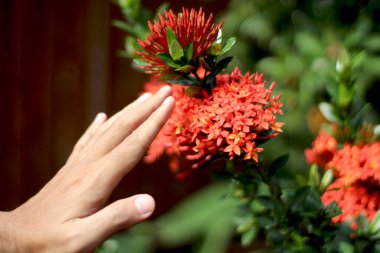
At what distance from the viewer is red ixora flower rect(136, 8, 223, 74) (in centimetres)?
77

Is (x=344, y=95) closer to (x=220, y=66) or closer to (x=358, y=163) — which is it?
(x=358, y=163)

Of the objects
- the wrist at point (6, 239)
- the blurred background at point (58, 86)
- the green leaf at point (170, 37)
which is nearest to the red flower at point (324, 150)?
the green leaf at point (170, 37)

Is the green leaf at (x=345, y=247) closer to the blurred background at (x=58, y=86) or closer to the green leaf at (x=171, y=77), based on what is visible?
Result: the green leaf at (x=171, y=77)

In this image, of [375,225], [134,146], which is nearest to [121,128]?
[134,146]

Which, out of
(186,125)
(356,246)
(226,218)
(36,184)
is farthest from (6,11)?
(356,246)

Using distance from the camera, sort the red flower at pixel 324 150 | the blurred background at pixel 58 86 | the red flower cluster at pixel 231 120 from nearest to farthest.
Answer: the red flower cluster at pixel 231 120
the red flower at pixel 324 150
the blurred background at pixel 58 86

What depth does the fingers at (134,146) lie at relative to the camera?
2.72 ft

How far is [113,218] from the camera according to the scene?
798mm

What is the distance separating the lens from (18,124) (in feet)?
7.32

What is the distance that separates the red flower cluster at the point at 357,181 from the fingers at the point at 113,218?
0.32 meters

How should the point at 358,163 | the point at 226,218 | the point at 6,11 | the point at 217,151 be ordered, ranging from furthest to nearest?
1. the point at 6,11
2. the point at 226,218
3. the point at 358,163
4. the point at 217,151

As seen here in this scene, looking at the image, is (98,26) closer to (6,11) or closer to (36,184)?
(6,11)

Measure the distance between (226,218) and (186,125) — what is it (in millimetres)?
875

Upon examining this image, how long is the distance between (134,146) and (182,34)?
19 centimetres
